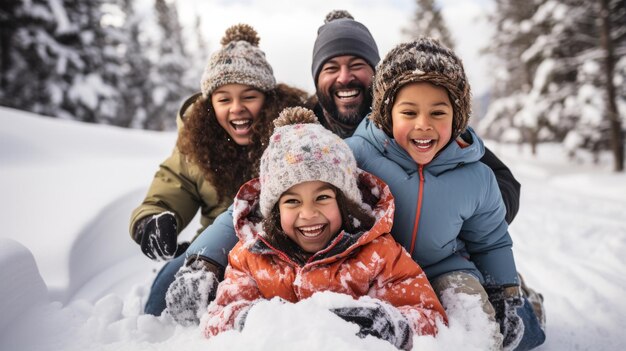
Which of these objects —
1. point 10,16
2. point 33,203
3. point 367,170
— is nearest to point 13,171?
point 33,203

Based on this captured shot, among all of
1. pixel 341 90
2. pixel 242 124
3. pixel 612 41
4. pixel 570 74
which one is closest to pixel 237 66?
pixel 242 124

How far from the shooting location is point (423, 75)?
185 centimetres

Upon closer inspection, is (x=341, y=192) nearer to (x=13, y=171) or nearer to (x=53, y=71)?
(x=13, y=171)

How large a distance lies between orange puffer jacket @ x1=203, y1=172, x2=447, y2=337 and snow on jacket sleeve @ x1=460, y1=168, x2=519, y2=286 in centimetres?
50

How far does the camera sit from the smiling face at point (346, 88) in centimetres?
294

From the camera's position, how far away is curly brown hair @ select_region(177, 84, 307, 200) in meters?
2.81

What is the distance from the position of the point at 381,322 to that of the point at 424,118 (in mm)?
923

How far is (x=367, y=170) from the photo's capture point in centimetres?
215

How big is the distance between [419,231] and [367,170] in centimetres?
→ 41

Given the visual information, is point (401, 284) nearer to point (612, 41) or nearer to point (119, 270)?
point (119, 270)

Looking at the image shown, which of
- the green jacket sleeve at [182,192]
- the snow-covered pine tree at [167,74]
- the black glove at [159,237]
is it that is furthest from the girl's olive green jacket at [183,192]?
the snow-covered pine tree at [167,74]

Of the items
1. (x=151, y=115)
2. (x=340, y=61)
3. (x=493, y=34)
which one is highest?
(x=493, y=34)

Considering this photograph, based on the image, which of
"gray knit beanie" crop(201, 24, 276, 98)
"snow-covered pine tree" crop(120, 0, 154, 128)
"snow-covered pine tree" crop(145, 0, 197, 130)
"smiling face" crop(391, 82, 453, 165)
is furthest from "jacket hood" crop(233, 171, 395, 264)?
"snow-covered pine tree" crop(145, 0, 197, 130)

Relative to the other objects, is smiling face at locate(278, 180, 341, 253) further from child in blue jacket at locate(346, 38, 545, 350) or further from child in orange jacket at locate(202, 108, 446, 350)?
child in blue jacket at locate(346, 38, 545, 350)
